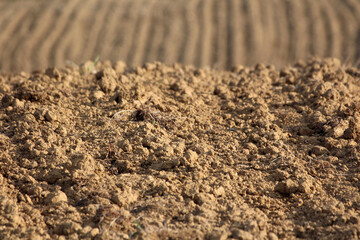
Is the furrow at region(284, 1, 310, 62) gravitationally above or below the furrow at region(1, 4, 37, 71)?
above

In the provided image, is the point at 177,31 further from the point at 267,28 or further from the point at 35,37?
the point at 35,37

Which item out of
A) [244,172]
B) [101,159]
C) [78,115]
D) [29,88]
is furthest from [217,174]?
[29,88]

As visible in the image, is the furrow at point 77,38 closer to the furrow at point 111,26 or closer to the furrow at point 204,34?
the furrow at point 111,26

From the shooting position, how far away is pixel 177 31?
435 inches

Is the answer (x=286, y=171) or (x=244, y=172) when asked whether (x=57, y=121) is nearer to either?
(x=244, y=172)

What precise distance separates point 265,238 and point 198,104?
136 cm

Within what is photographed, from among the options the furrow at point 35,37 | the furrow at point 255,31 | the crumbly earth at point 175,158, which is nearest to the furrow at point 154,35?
the furrow at point 255,31

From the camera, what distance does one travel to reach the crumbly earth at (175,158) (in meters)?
2.29

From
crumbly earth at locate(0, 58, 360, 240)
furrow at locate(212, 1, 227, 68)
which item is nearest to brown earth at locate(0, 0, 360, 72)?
furrow at locate(212, 1, 227, 68)

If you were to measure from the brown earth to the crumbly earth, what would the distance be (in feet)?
21.2

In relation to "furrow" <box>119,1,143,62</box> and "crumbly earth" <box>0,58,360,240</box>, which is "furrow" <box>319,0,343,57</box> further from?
"crumbly earth" <box>0,58,360,240</box>

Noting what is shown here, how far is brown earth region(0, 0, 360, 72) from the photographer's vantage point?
33.4 ft

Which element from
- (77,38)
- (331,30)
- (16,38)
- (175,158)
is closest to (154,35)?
(77,38)

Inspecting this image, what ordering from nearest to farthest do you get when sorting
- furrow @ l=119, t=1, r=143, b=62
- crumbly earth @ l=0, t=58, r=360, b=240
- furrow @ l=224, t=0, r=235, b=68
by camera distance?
crumbly earth @ l=0, t=58, r=360, b=240 → furrow @ l=224, t=0, r=235, b=68 → furrow @ l=119, t=1, r=143, b=62
